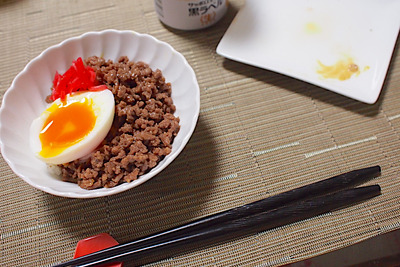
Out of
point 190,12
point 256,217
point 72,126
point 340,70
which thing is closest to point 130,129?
point 72,126

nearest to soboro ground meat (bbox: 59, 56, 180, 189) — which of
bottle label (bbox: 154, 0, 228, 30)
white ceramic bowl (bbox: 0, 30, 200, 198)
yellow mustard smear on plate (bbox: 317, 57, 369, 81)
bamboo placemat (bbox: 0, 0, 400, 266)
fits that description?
white ceramic bowl (bbox: 0, 30, 200, 198)

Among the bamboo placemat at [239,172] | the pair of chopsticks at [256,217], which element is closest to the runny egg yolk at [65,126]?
the bamboo placemat at [239,172]

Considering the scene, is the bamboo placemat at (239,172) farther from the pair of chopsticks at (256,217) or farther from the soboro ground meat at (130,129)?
the soboro ground meat at (130,129)

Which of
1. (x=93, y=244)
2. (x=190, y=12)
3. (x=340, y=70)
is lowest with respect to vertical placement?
(x=93, y=244)

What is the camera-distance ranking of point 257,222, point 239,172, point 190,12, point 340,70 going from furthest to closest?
point 190,12, point 340,70, point 239,172, point 257,222

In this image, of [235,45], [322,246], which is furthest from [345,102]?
[322,246]

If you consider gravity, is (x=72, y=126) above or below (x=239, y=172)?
above

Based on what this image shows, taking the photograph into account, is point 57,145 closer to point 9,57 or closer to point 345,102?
point 9,57

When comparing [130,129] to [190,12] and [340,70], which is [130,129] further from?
[340,70]

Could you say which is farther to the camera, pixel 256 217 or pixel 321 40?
pixel 321 40
